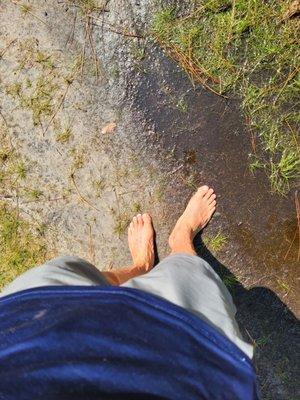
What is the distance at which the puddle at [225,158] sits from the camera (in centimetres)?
227

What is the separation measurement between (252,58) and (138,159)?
0.74 meters

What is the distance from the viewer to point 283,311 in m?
2.35

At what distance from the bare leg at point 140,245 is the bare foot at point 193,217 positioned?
0.12m

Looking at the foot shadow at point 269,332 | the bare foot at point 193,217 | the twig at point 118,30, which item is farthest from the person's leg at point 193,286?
the twig at point 118,30

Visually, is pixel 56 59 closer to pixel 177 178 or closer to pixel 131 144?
pixel 131 144

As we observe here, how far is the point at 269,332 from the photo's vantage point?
7.72 feet

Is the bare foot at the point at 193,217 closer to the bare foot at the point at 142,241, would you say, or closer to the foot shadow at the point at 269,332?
the bare foot at the point at 142,241

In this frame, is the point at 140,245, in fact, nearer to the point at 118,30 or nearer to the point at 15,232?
the point at 15,232

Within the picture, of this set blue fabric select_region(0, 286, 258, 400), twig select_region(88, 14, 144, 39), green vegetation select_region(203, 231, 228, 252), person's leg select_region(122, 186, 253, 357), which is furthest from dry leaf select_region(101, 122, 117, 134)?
blue fabric select_region(0, 286, 258, 400)

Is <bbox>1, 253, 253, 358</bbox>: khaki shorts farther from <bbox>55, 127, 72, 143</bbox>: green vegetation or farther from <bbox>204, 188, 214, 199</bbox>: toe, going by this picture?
<bbox>55, 127, 72, 143</bbox>: green vegetation

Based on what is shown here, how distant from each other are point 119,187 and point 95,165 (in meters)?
0.17

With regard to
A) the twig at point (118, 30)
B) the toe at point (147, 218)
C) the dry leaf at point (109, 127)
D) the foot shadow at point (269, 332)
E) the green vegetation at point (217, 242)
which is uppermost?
the twig at point (118, 30)

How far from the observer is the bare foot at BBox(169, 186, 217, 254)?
227cm

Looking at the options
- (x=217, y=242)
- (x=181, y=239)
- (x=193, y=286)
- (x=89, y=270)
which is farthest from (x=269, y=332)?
(x=89, y=270)
